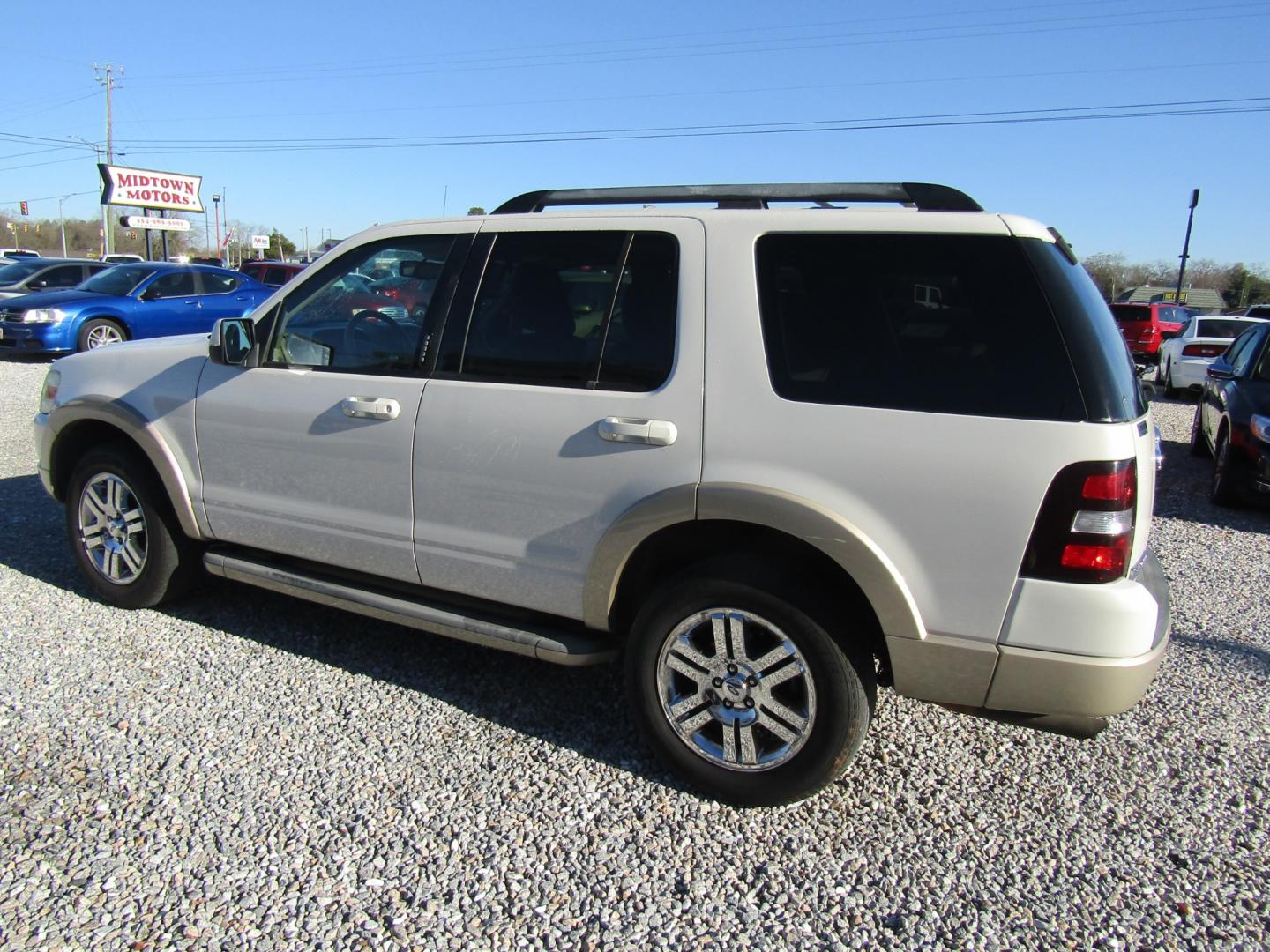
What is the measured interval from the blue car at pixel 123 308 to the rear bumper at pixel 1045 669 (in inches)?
561

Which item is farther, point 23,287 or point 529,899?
point 23,287

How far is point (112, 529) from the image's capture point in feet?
14.5

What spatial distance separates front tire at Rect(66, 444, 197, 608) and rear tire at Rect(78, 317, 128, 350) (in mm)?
11233

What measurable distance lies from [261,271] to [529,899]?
2322cm

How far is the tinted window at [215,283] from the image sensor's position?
15156 millimetres

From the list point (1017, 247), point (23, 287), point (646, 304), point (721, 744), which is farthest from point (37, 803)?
point (23, 287)

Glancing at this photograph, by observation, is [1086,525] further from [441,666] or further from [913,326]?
[441,666]

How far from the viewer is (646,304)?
122 inches

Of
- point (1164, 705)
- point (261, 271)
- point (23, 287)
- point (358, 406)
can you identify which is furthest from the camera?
point (261, 271)

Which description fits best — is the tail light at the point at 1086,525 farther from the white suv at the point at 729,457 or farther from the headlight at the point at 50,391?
the headlight at the point at 50,391

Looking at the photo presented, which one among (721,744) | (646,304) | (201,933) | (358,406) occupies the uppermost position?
(646,304)

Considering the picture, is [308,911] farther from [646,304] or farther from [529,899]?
[646,304]

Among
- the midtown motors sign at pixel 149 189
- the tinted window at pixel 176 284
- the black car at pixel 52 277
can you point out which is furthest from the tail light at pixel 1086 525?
the midtown motors sign at pixel 149 189

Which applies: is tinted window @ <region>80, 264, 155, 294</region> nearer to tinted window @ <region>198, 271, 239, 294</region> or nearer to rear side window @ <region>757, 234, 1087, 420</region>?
tinted window @ <region>198, 271, 239, 294</region>
